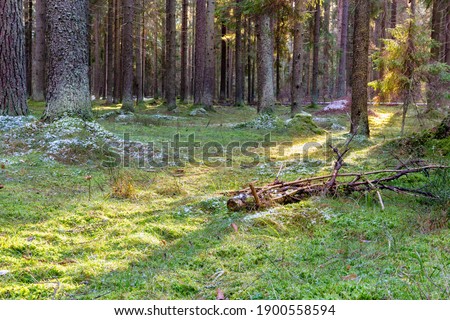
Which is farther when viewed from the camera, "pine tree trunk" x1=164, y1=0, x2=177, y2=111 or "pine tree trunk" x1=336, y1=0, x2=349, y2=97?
"pine tree trunk" x1=336, y1=0, x2=349, y2=97

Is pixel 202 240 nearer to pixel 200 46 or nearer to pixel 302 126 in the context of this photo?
pixel 302 126

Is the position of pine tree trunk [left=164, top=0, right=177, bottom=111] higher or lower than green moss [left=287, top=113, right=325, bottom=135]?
higher

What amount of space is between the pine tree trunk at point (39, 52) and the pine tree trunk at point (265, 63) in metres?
12.6

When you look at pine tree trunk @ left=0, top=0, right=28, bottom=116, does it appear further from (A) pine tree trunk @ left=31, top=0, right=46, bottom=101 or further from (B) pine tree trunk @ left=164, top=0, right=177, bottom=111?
(A) pine tree trunk @ left=31, top=0, right=46, bottom=101

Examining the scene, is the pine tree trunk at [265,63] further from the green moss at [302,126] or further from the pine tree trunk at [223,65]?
the pine tree trunk at [223,65]

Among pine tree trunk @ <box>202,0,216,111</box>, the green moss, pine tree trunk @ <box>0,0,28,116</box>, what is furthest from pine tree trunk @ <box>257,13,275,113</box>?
pine tree trunk @ <box>0,0,28,116</box>

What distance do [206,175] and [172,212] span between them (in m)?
2.36

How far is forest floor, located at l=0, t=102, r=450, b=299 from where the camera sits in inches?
109

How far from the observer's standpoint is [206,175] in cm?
709

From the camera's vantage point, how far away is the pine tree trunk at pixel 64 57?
8062mm

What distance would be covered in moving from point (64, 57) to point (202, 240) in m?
6.03

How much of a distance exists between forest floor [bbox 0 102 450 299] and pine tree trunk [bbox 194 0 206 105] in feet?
45.4

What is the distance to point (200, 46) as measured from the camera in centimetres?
1927

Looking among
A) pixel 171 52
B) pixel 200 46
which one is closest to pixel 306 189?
pixel 200 46
